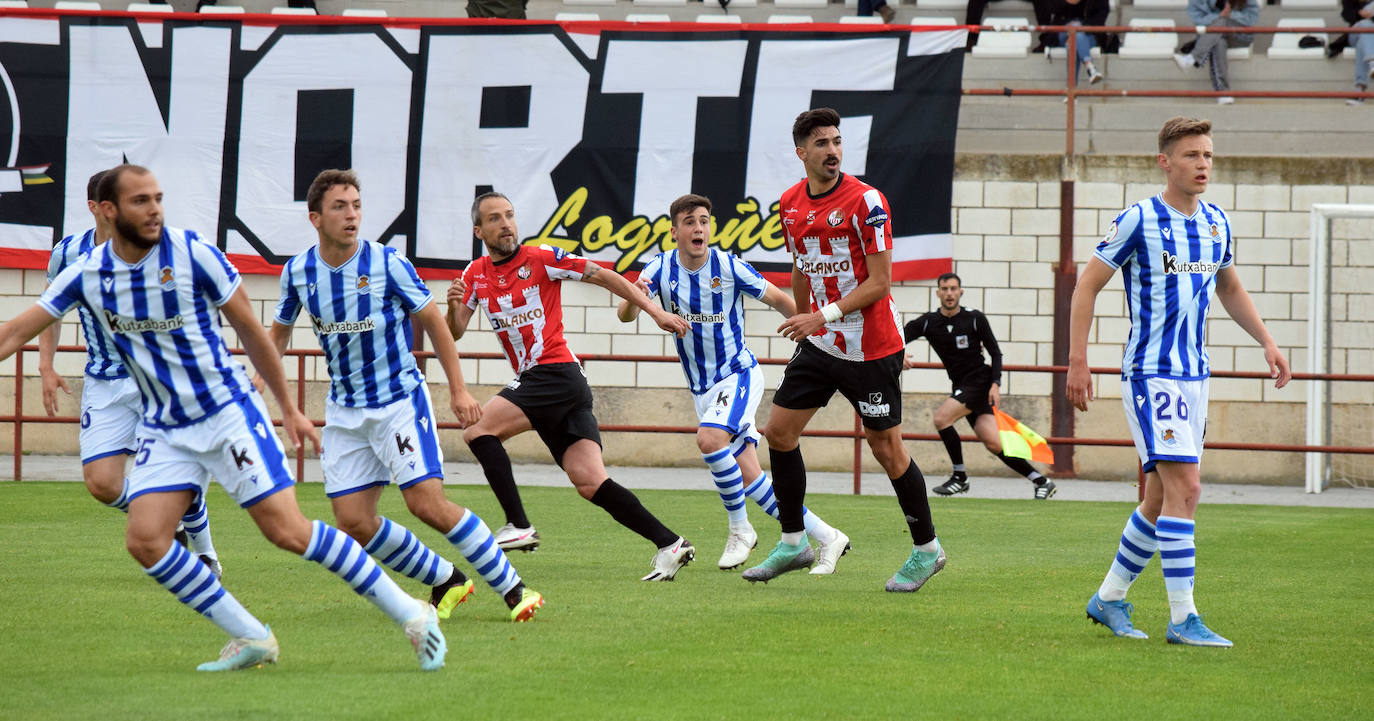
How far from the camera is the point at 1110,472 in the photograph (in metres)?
15.3

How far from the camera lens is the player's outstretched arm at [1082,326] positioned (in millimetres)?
5594

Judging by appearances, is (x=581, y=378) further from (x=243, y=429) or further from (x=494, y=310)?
(x=243, y=429)

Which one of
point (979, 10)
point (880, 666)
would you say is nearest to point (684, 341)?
point (880, 666)

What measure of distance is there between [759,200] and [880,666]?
10.4 m

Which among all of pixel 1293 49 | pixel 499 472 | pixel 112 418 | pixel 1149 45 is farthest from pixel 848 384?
pixel 1293 49

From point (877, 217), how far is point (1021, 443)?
6905 mm

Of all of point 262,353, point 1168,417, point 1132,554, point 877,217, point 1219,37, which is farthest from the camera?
point 1219,37

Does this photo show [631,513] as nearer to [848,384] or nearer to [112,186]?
[848,384]

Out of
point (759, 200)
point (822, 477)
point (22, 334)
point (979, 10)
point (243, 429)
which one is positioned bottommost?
point (822, 477)

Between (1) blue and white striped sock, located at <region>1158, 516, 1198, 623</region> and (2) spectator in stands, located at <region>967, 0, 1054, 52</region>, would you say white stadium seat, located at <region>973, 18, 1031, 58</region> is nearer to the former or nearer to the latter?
(2) spectator in stands, located at <region>967, 0, 1054, 52</region>

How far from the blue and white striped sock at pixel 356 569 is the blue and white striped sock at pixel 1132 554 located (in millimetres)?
2822

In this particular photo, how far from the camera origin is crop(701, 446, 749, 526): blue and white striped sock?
8008 millimetres

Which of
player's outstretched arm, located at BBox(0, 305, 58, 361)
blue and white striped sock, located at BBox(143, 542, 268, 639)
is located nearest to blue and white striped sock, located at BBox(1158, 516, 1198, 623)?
blue and white striped sock, located at BBox(143, 542, 268, 639)

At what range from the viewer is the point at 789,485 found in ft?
23.9
